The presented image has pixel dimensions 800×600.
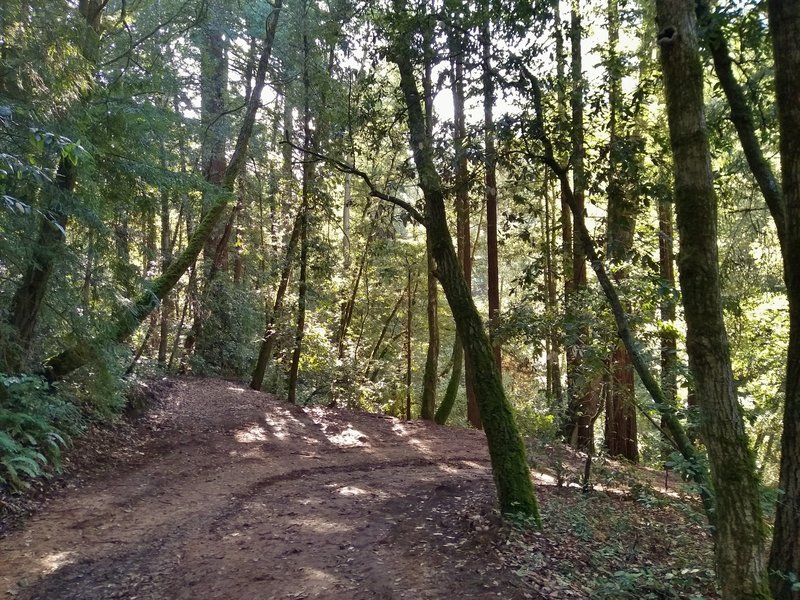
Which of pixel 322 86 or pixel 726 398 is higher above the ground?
pixel 322 86

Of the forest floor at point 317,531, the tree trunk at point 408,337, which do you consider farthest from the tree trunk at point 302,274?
the tree trunk at point 408,337

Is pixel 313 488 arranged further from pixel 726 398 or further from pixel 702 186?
pixel 702 186

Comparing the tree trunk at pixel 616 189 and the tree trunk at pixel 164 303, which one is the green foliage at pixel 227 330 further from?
the tree trunk at pixel 616 189

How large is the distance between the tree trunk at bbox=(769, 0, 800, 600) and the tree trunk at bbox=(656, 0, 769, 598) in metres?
1.25

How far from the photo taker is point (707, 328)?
3.63 metres

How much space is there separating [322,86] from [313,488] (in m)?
7.57

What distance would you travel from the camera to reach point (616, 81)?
22.9ft

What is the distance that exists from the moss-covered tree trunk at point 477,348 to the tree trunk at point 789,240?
2382mm

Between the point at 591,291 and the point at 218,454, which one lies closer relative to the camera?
the point at 591,291

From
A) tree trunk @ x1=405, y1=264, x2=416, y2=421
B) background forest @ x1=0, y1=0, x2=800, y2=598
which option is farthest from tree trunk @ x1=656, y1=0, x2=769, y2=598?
tree trunk @ x1=405, y1=264, x2=416, y2=421

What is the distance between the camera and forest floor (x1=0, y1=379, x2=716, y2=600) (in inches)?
195

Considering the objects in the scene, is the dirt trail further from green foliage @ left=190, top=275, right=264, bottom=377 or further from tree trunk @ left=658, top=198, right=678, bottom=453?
green foliage @ left=190, top=275, right=264, bottom=377

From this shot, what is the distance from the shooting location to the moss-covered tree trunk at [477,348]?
630 cm

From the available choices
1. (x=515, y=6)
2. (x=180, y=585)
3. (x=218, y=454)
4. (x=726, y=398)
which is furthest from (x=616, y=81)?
(x=218, y=454)
